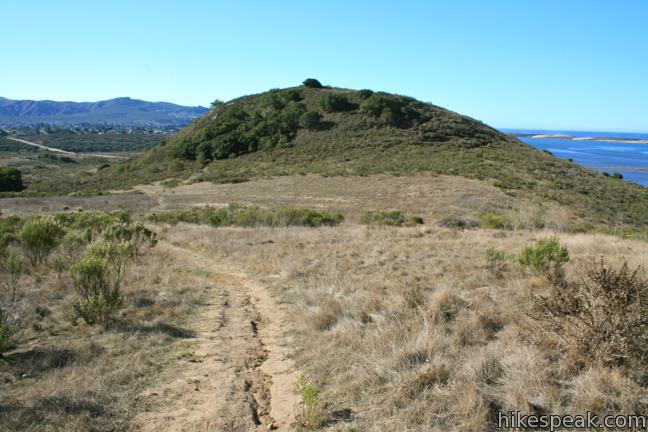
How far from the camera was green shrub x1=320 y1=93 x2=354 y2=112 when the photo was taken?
59781mm

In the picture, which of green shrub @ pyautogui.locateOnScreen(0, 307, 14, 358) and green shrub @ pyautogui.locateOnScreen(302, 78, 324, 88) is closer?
green shrub @ pyautogui.locateOnScreen(0, 307, 14, 358)

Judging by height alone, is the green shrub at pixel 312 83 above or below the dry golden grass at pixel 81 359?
above

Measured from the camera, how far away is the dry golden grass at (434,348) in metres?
3.99

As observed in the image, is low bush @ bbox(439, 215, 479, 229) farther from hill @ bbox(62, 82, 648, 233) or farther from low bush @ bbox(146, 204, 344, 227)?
hill @ bbox(62, 82, 648, 233)

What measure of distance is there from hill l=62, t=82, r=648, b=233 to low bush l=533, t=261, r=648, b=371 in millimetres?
26358

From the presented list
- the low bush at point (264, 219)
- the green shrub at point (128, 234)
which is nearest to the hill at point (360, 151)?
the low bush at point (264, 219)

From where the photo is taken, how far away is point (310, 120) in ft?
188

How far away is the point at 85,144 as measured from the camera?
164500mm

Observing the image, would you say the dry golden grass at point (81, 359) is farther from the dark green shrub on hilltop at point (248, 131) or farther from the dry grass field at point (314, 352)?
the dark green shrub on hilltop at point (248, 131)

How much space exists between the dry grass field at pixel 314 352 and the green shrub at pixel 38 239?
577 mm

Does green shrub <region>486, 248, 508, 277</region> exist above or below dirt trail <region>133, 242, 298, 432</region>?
above

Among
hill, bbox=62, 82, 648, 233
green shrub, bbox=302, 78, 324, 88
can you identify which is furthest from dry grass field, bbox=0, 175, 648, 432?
green shrub, bbox=302, 78, 324, 88

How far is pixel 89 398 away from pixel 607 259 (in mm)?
9562

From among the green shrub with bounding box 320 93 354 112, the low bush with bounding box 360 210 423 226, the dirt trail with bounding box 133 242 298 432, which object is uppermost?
the green shrub with bounding box 320 93 354 112
